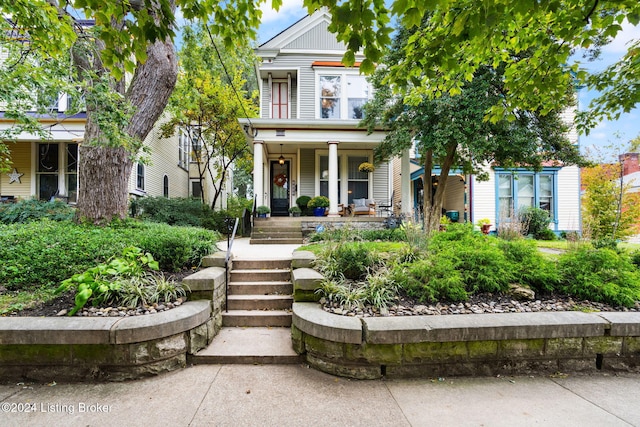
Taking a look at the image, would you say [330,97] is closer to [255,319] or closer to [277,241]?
[277,241]

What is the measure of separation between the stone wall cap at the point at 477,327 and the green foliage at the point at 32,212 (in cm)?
876

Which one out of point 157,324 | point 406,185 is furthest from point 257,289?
point 406,185

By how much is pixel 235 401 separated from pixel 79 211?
5354 millimetres

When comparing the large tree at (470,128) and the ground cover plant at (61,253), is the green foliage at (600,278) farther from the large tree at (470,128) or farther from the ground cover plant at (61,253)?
the ground cover plant at (61,253)

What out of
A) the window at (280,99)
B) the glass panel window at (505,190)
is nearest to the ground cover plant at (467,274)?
the glass panel window at (505,190)

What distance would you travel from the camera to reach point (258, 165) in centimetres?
972

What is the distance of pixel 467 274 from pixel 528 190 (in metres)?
11.2

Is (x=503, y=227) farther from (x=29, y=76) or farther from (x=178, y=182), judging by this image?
(x=178, y=182)

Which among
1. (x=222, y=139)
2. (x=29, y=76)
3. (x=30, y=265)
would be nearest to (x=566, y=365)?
(x=30, y=265)

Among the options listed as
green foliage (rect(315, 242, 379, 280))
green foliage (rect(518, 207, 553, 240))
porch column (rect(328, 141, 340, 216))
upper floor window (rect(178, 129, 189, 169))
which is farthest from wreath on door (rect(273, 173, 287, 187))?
green foliage (rect(518, 207, 553, 240))

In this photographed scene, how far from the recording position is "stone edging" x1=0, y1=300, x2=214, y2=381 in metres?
2.51

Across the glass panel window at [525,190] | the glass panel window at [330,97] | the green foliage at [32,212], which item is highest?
the glass panel window at [330,97]

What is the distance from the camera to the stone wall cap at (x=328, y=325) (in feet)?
8.48

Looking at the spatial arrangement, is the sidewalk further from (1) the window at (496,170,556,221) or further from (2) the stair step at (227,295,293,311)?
(1) the window at (496,170,556,221)
